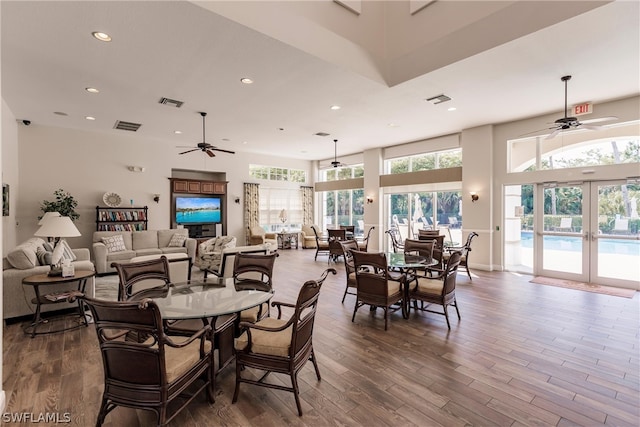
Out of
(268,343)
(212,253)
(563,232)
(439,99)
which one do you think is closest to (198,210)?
(212,253)

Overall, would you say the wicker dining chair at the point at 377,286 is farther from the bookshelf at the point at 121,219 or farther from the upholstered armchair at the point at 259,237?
the bookshelf at the point at 121,219

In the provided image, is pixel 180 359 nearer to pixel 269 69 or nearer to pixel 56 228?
pixel 56 228

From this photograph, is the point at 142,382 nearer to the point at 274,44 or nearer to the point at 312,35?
the point at 274,44

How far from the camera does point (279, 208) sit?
12078 millimetres

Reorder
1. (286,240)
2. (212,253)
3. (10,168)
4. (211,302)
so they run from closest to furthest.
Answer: (211,302) < (10,168) < (212,253) < (286,240)

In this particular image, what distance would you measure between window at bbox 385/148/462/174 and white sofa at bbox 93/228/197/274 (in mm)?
6681

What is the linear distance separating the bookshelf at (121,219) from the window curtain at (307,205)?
588 centimetres

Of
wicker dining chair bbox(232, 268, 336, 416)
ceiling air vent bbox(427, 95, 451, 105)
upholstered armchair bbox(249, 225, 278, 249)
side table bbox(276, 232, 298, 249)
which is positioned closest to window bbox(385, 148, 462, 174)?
ceiling air vent bbox(427, 95, 451, 105)

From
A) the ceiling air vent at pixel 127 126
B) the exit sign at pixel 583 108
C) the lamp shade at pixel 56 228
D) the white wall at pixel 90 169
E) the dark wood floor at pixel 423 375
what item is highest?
the ceiling air vent at pixel 127 126

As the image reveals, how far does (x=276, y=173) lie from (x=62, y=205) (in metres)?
6.64

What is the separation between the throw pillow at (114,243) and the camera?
7.13m

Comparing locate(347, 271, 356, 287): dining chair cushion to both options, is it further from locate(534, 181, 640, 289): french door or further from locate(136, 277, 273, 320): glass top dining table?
locate(534, 181, 640, 289): french door

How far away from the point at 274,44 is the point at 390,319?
3898mm

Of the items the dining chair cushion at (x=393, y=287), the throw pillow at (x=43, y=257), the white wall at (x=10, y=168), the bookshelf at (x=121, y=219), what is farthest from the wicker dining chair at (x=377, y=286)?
the bookshelf at (x=121, y=219)
